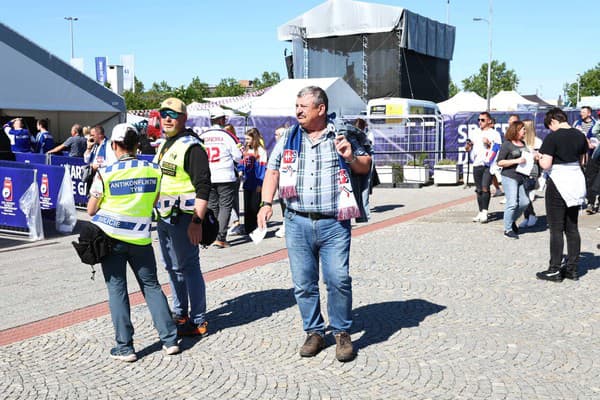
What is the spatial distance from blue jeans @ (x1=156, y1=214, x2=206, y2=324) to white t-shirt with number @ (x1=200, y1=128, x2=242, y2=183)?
3928 millimetres

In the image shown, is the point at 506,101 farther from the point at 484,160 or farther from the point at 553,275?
the point at 553,275

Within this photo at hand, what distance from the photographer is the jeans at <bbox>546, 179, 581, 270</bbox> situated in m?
7.08

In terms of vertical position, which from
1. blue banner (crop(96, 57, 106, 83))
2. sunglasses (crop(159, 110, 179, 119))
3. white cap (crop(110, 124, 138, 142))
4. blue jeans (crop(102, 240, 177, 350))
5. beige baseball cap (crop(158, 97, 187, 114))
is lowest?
blue jeans (crop(102, 240, 177, 350))

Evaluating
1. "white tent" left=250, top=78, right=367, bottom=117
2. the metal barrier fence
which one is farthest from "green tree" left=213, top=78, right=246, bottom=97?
the metal barrier fence

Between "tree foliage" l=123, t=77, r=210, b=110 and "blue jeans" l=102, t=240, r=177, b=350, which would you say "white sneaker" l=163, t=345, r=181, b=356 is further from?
"tree foliage" l=123, t=77, r=210, b=110

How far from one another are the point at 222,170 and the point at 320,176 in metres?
4.70

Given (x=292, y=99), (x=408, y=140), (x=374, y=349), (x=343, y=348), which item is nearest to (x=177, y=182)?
(x=343, y=348)

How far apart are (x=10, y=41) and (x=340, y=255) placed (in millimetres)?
14497

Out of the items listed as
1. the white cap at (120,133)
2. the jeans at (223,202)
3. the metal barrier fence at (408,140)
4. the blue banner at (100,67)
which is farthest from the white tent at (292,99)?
the blue banner at (100,67)

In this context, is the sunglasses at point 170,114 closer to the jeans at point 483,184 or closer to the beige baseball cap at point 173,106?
the beige baseball cap at point 173,106

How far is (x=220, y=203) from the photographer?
9.38 metres

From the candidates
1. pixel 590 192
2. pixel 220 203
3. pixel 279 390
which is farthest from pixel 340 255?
pixel 590 192

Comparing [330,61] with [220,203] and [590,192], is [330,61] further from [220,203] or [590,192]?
[220,203]

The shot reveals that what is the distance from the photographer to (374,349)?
497 cm
